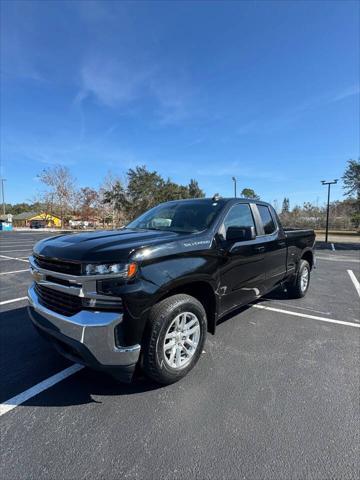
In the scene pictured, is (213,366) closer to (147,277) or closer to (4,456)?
(147,277)

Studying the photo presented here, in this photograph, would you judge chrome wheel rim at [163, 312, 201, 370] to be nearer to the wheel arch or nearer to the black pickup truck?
the black pickup truck

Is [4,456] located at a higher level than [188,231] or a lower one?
lower

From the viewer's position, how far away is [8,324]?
168 inches

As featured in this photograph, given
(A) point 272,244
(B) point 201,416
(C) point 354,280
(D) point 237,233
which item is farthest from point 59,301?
(C) point 354,280

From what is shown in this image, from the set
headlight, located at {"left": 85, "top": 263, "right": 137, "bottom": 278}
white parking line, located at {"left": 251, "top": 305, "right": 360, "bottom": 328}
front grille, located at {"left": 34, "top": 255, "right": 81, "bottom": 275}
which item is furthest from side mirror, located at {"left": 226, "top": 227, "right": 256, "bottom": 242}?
white parking line, located at {"left": 251, "top": 305, "right": 360, "bottom": 328}

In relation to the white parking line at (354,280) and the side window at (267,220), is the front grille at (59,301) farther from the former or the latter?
the white parking line at (354,280)

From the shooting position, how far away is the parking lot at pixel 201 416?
187 centimetres

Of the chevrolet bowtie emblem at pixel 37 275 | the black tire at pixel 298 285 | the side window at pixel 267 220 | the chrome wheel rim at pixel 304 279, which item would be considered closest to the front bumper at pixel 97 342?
the chevrolet bowtie emblem at pixel 37 275

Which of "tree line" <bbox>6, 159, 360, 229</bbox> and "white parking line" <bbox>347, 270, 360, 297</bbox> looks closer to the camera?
"white parking line" <bbox>347, 270, 360, 297</bbox>

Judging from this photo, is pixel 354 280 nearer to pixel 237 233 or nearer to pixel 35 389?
pixel 237 233

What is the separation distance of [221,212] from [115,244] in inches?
58.6

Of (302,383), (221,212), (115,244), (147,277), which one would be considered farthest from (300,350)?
(115,244)

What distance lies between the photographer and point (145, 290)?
7.50 ft

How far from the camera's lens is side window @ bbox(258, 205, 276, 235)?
432cm
